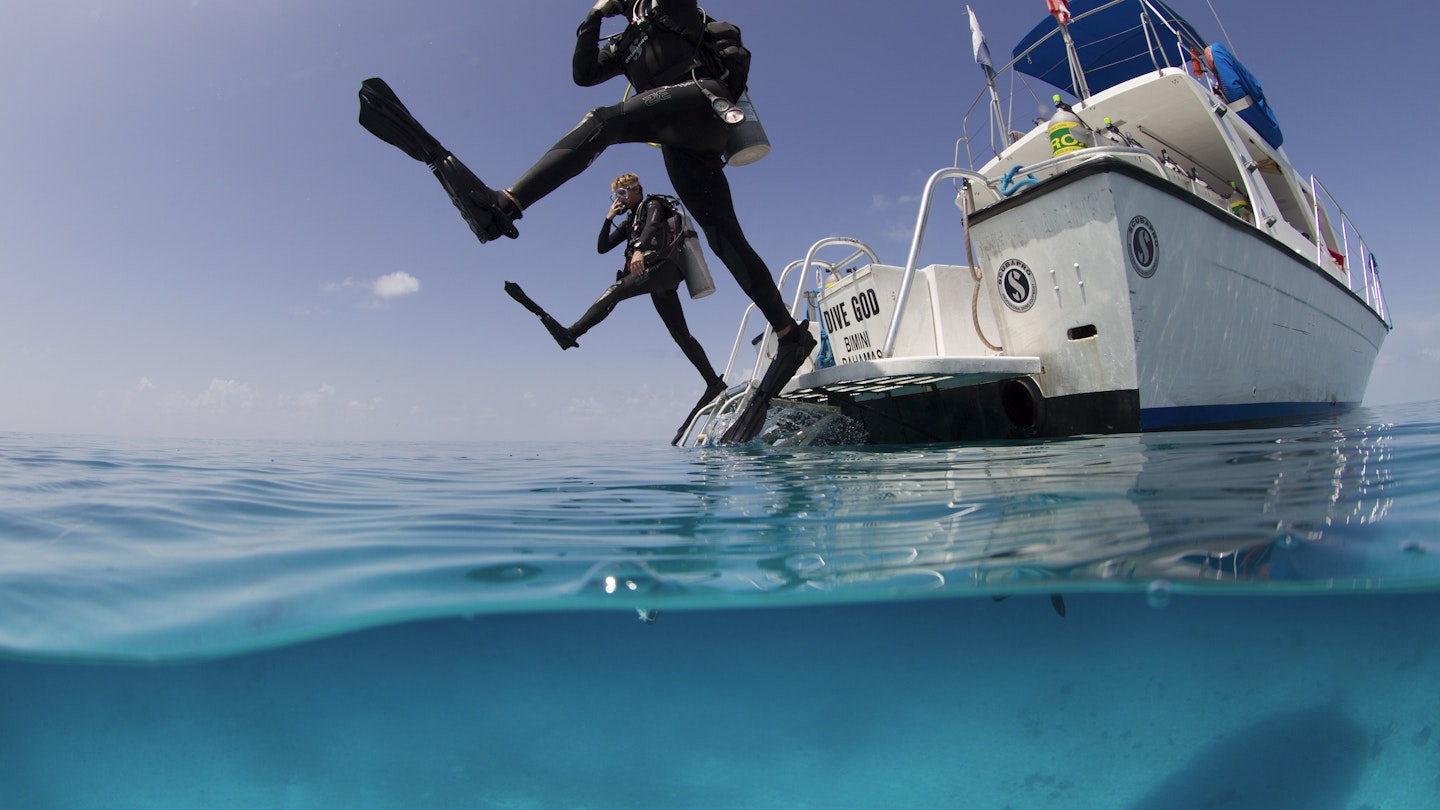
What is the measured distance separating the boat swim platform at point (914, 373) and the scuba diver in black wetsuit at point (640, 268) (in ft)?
3.75

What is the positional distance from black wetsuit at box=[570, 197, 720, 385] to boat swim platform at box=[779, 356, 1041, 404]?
1123 millimetres

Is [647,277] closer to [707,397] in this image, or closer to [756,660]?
[707,397]

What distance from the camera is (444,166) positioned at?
2.35 m

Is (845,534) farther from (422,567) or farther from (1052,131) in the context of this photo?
(1052,131)

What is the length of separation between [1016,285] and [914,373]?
1282 millimetres

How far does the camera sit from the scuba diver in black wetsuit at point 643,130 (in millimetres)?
2332

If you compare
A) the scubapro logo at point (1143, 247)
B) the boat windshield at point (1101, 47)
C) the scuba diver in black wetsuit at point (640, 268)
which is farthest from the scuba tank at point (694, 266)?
the boat windshield at point (1101, 47)

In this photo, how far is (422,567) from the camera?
1.67 meters

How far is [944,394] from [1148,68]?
23.9 feet

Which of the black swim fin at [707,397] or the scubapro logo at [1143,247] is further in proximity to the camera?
the black swim fin at [707,397]

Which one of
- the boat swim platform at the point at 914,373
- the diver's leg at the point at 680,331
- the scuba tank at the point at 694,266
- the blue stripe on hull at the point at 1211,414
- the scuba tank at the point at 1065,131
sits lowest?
the blue stripe on hull at the point at 1211,414

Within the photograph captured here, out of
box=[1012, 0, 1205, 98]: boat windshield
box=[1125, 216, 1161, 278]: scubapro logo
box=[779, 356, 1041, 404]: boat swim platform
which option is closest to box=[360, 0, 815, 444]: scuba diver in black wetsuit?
box=[779, 356, 1041, 404]: boat swim platform

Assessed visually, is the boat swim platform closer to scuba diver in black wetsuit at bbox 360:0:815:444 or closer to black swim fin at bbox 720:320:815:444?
black swim fin at bbox 720:320:815:444

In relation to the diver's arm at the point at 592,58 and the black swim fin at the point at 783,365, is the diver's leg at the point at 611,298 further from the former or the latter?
the diver's arm at the point at 592,58
